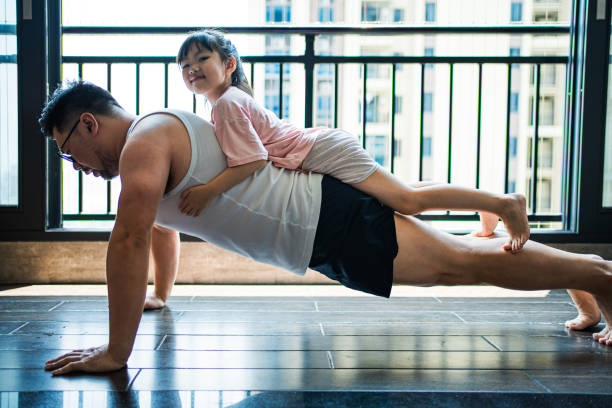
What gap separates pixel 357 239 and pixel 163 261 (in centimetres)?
88

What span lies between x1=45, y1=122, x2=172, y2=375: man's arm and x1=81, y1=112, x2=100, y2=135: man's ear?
0.17 meters

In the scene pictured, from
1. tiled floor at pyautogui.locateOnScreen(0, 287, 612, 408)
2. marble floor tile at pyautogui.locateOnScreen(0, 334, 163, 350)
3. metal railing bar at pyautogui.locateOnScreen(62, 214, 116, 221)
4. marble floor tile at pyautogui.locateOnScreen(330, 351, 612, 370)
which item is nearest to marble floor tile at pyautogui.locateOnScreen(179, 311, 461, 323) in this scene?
tiled floor at pyautogui.locateOnScreen(0, 287, 612, 408)

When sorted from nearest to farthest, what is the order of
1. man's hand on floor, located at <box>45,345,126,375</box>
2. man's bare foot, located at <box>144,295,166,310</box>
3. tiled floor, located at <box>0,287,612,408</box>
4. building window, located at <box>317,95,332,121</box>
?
tiled floor, located at <box>0,287,612,408</box> < man's hand on floor, located at <box>45,345,126,375</box> < man's bare foot, located at <box>144,295,166,310</box> < building window, located at <box>317,95,332,121</box>

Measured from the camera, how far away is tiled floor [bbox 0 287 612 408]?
103 centimetres

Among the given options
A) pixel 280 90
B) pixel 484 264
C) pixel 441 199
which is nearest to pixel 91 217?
pixel 280 90

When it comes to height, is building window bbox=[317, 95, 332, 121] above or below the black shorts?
above

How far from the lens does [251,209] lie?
1.28 meters

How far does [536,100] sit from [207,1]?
176 centimetres

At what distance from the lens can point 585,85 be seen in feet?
7.63

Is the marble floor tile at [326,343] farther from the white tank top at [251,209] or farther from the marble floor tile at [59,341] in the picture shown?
the white tank top at [251,209]

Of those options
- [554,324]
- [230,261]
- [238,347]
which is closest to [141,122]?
[238,347]

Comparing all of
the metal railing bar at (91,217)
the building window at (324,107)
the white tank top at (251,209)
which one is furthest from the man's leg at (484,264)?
the building window at (324,107)

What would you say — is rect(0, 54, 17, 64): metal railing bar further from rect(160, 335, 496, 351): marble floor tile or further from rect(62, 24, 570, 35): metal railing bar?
rect(160, 335, 496, 351): marble floor tile

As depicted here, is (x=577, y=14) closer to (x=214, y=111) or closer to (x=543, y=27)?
(x=543, y=27)
